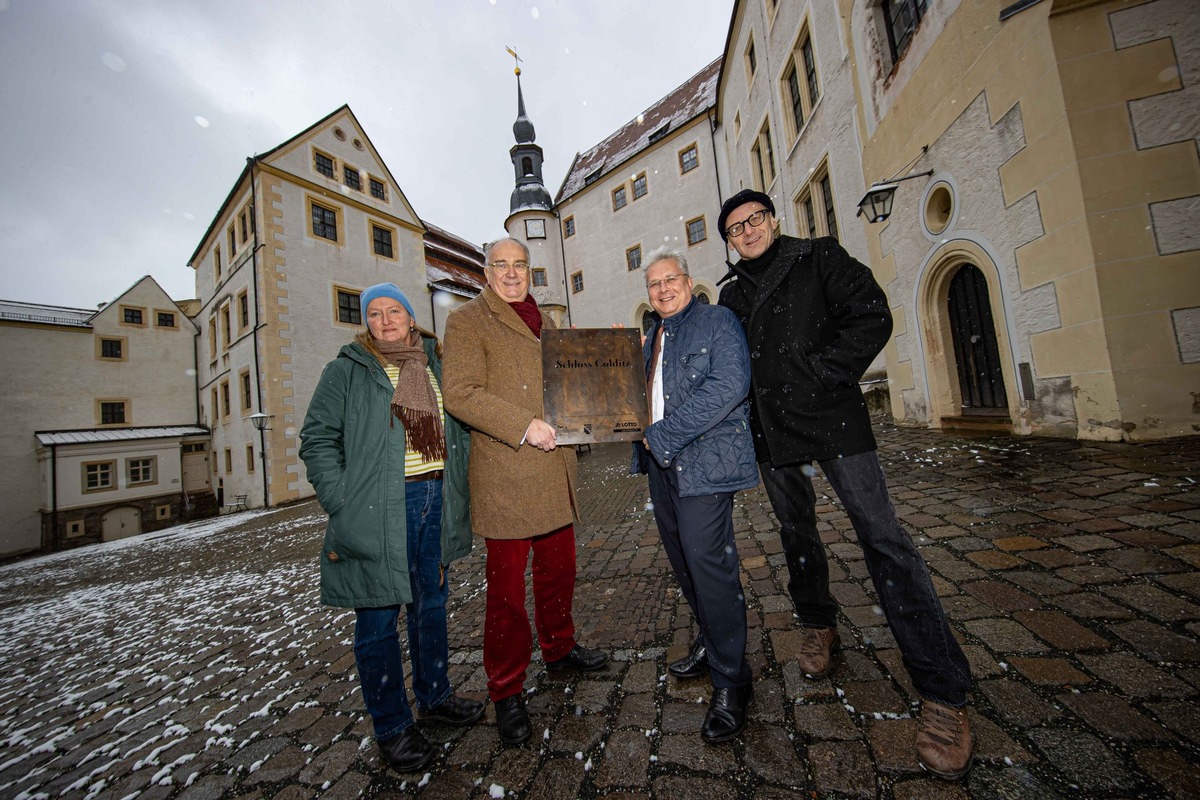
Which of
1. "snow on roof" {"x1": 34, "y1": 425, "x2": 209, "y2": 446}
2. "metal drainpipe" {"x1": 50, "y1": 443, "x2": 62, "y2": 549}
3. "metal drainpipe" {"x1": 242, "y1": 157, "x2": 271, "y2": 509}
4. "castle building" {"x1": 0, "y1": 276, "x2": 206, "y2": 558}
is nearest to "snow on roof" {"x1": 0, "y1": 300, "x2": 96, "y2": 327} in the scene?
"castle building" {"x1": 0, "y1": 276, "x2": 206, "y2": 558}

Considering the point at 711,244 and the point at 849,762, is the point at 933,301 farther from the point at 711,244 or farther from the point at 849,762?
the point at 711,244

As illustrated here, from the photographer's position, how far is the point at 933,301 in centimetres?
708

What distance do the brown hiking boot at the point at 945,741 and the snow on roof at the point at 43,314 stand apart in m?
33.2

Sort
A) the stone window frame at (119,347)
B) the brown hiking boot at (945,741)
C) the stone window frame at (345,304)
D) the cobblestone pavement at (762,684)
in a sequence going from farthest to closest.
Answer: the stone window frame at (119,347)
the stone window frame at (345,304)
the cobblestone pavement at (762,684)
the brown hiking boot at (945,741)

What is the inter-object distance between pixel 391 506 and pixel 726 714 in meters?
1.67

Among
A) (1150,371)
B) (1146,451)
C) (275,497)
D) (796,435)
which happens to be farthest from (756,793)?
(275,497)

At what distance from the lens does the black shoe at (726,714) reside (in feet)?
5.63

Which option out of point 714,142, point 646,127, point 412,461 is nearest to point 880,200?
point 412,461

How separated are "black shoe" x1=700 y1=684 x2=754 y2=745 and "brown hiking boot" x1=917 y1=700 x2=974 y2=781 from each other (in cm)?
59

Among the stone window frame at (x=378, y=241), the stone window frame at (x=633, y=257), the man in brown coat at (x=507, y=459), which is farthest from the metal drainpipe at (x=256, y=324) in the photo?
the man in brown coat at (x=507, y=459)

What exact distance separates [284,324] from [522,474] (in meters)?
16.9

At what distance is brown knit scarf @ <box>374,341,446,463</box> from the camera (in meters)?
2.11

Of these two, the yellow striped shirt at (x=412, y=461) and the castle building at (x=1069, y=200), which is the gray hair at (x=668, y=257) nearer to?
the yellow striped shirt at (x=412, y=461)

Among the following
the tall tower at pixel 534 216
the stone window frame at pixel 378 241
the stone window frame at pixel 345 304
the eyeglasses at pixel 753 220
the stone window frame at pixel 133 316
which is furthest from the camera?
the tall tower at pixel 534 216
